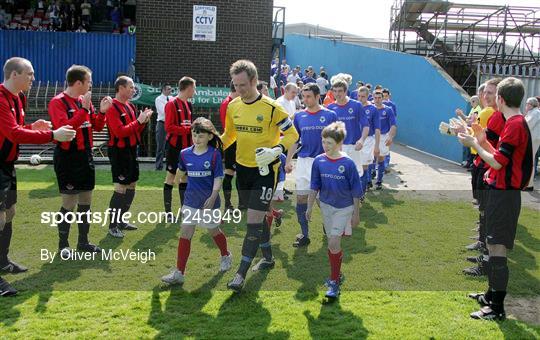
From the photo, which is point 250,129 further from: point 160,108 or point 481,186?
point 160,108

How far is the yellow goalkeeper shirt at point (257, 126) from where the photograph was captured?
5.95m

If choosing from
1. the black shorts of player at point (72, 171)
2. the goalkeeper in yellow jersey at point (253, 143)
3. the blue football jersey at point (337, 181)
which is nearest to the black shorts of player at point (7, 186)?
the black shorts of player at point (72, 171)

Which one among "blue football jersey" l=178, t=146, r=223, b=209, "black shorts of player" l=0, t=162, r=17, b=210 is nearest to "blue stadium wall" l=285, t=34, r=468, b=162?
"blue football jersey" l=178, t=146, r=223, b=209

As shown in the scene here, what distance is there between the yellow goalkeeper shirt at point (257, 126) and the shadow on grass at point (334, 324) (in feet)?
5.56

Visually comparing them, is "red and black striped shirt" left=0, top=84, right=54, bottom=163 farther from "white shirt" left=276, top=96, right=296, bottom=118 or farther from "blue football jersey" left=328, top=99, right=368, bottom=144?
"white shirt" left=276, top=96, right=296, bottom=118

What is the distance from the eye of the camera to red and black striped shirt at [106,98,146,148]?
748cm

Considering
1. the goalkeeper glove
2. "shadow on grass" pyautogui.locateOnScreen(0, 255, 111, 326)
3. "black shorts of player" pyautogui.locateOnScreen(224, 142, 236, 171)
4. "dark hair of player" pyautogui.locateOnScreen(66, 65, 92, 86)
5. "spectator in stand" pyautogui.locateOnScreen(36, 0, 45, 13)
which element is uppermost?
"spectator in stand" pyautogui.locateOnScreen(36, 0, 45, 13)

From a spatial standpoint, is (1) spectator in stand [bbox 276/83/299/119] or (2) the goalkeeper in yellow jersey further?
(1) spectator in stand [bbox 276/83/299/119]

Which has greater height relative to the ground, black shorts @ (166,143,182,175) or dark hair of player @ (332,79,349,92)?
dark hair of player @ (332,79,349,92)

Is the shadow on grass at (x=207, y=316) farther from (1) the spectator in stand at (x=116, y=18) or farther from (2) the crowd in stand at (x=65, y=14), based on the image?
(1) the spectator in stand at (x=116, y=18)

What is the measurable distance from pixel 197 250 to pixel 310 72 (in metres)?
16.2

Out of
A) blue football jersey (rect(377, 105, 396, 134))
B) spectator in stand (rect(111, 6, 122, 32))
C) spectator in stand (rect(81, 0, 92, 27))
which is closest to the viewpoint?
blue football jersey (rect(377, 105, 396, 134))

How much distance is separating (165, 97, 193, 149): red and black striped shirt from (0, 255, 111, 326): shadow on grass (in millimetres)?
2502

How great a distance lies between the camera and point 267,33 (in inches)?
662
